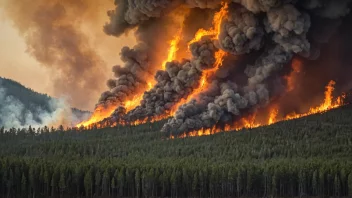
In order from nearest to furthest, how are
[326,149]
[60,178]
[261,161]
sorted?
1. [60,178]
2. [261,161]
3. [326,149]

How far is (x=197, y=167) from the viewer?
16088 centimetres

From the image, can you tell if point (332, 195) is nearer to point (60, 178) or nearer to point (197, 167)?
point (197, 167)

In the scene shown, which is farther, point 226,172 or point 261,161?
point 261,161

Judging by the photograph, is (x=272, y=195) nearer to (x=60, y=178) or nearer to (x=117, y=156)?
(x=60, y=178)

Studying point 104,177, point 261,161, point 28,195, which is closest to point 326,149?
point 261,161

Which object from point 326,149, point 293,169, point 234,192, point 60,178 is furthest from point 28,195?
point 326,149

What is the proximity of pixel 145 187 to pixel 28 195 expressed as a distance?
26581mm

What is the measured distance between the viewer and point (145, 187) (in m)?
153

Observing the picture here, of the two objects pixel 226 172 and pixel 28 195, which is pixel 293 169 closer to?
pixel 226 172

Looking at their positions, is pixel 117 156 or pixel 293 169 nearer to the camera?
pixel 293 169

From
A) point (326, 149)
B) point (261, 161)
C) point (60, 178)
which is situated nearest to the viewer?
point (60, 178)

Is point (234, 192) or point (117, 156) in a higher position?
point (117, 156)

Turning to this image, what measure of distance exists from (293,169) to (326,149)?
132 feet

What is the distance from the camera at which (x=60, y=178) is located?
151625mm
